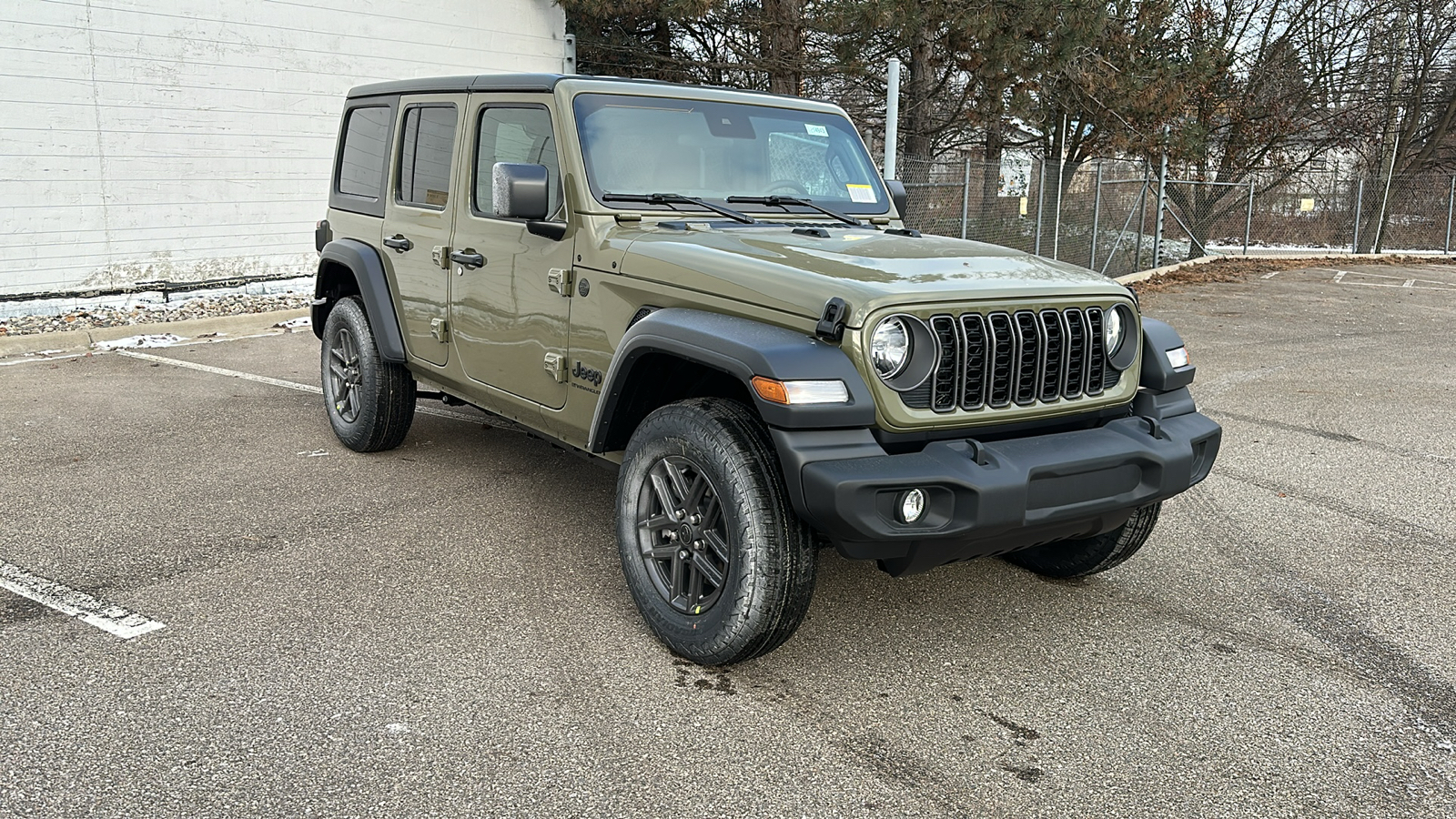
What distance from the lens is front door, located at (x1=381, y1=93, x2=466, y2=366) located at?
5.24 meters

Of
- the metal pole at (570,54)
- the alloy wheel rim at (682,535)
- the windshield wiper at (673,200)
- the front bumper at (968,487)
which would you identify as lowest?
the alloy wheel rim at (682,535)

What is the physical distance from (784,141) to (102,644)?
3.23 m

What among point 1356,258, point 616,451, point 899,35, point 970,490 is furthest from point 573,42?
point 1356,258

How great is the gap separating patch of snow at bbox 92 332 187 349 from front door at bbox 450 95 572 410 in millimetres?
6223

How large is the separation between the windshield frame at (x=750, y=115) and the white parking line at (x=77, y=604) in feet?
7.21

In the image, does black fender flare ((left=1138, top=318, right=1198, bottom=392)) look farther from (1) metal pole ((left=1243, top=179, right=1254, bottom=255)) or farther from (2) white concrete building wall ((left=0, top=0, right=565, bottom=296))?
(1) metal pole ((left=1243, top=179, right=1254, bottom=255))

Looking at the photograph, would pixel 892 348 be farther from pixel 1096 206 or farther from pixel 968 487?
pixel 1096 206

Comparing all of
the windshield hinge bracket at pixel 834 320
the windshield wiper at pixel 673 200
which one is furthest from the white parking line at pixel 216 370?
the windshield hinge bracket at pixel 834 320

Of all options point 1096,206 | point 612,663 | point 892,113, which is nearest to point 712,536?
point 612,663

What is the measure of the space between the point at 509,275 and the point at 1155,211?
661 inches

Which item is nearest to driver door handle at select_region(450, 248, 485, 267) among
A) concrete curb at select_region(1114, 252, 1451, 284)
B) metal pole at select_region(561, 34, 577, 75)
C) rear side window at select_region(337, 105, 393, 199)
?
rear side window at select_region(337, 105, 393, 199)

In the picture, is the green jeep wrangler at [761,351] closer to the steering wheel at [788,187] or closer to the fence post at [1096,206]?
the steering wheel at [788,187]

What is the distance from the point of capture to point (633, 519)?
12.8 feet

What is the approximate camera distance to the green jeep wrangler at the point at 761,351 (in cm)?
331
